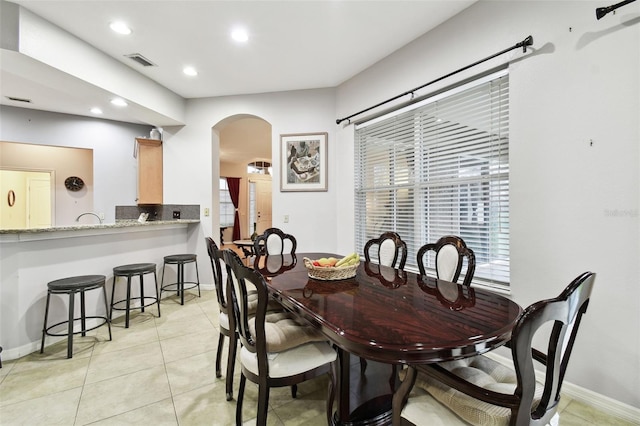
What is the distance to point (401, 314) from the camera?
4.19 feet

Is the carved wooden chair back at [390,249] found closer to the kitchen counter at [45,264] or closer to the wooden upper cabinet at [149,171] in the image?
the kitchen counter at [45,264]

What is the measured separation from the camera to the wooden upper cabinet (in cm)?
442

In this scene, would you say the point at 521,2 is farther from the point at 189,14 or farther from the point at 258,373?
the point at 258,373

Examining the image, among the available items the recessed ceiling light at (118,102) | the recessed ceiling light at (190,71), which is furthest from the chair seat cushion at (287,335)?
the recessed ceiling light at (118,102)

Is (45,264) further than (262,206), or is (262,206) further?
(262,206)

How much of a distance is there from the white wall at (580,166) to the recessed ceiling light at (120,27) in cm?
309

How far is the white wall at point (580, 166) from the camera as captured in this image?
1.65 m

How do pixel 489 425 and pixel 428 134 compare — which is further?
pixel 428 134

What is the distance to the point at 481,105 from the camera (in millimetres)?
2404

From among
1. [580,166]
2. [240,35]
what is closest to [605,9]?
[580,166]

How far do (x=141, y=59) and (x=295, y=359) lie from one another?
3559mm

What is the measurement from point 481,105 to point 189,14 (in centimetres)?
258

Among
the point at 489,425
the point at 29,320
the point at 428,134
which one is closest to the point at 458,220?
the point at 428,134

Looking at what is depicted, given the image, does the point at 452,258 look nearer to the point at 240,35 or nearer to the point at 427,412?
the point at 427,412
